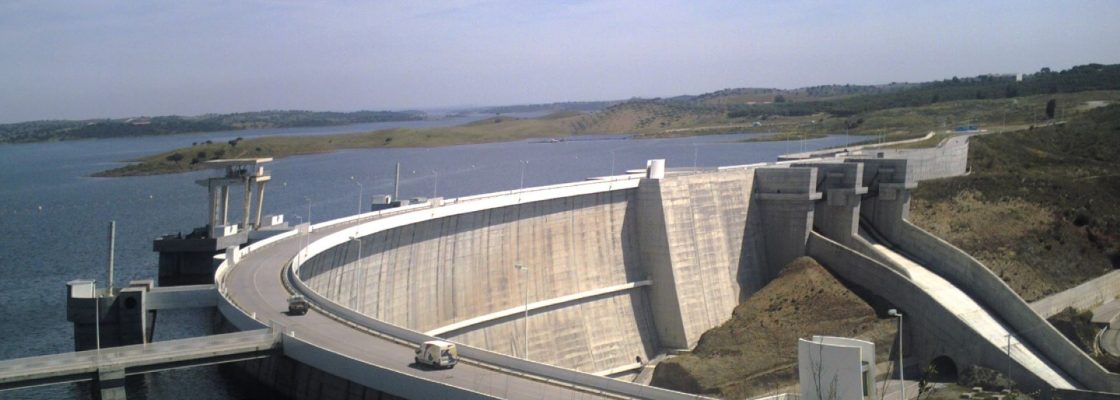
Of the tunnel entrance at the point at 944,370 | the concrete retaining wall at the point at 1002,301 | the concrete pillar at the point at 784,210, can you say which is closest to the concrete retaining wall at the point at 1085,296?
the concrete retaining wall at the point at 1002,301

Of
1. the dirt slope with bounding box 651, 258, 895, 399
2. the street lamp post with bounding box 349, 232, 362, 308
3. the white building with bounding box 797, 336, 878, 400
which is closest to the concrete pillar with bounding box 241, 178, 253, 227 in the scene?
the street lamp post with bounding box 349, 232, 362, 308

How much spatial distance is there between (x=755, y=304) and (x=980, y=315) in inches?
318

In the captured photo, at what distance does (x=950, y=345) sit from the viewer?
37188 millimetres

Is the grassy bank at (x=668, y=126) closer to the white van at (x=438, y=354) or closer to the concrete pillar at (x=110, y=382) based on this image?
the concrete pillar at (x=110, y=382)

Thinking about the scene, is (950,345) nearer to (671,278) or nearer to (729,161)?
(671,278)

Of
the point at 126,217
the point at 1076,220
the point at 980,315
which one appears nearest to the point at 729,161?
the point at 1076,220

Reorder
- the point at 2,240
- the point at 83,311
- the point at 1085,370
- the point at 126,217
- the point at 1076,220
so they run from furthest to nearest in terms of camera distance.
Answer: the point at 126,217
the point at 2,240
the point at 1076,220
the point at 1085,370
the point at 83,311

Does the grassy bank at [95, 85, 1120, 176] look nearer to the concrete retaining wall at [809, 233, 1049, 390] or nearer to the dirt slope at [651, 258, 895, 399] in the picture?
the dirt slope at [651, 258, 895, 399]

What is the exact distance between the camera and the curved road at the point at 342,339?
2078 centimetres

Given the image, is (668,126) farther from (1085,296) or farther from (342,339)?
(342,339)

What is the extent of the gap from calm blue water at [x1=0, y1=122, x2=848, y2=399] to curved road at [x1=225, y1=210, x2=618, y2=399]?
2.39 m

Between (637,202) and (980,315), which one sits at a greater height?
(637,202)

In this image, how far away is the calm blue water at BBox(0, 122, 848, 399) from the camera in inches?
1437

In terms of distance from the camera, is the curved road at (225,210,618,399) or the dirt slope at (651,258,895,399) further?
the dirt slope at (651,258,895,399)
